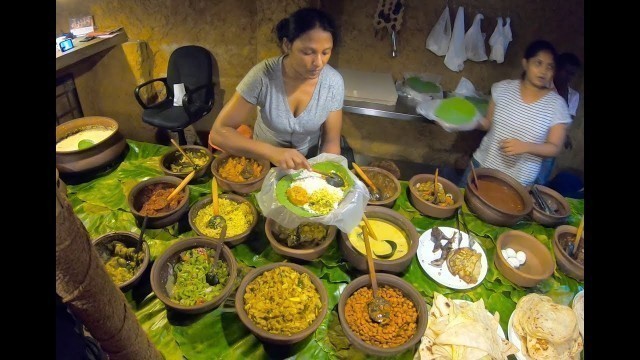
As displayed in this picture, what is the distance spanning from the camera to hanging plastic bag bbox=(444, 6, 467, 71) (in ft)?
12.3

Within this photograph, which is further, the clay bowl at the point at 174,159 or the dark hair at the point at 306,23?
the clay bowl at the point at 174,159

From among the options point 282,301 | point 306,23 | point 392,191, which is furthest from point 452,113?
point 282,301

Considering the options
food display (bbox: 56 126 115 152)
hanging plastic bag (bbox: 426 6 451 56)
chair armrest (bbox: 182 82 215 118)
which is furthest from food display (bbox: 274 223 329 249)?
hanging plastic bag (bbox: 426 6 451 56)

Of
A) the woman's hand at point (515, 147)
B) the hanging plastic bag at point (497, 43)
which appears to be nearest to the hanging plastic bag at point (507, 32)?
the hanging plastic bag at point (497, 43)

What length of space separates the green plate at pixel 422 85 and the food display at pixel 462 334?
2.75m

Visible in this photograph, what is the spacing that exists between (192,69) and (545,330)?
4.32 meters

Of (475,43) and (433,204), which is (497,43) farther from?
(433,204)

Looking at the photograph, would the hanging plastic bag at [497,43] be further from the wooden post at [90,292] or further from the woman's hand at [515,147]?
the wooden post at [90,292]

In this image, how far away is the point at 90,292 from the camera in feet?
2.91

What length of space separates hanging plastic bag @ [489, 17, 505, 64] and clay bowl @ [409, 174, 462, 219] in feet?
7.40

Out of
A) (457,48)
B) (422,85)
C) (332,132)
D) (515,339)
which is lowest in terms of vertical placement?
(515,339)

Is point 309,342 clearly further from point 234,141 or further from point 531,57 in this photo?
point 531,57

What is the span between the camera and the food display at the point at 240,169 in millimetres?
2341
